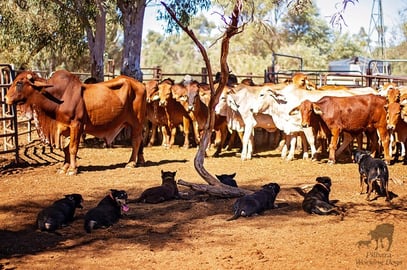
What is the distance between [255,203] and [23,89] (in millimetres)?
5928

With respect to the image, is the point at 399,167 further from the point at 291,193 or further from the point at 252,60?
the point at 252,60

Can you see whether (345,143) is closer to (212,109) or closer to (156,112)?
(212,109)

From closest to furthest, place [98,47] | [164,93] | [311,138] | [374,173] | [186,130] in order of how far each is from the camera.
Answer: [374,173] → [311,138] → [164,93] → [186,130] → [98,47]

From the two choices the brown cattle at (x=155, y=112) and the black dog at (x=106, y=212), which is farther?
the brown cattle at (x=155, y=112)

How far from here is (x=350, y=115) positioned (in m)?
13.1

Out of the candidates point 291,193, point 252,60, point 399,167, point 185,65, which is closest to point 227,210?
point 291,193

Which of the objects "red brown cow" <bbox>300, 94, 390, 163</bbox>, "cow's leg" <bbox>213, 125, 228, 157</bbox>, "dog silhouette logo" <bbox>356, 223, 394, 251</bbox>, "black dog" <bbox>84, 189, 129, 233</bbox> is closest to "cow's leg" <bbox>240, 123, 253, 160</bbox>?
"cow's leg" <bbox>213, 125, 228, 157</bbox>

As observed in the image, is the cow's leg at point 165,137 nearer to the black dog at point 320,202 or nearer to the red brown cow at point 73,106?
the red brown cow at point 73,106

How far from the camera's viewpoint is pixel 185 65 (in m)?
87.4

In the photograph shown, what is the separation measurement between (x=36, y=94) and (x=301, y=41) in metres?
46.6

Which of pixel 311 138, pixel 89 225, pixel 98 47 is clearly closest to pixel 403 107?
pixel 311 138

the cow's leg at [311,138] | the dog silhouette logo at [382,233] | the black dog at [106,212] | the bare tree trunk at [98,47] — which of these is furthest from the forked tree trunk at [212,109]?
the bare tree trunk at [98,47]

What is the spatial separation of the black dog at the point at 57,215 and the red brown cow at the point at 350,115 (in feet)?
22.6

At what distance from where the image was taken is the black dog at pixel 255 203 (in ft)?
25.9
